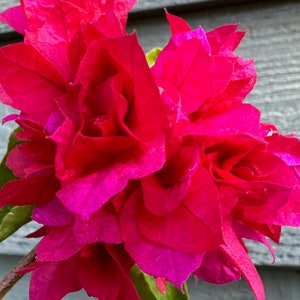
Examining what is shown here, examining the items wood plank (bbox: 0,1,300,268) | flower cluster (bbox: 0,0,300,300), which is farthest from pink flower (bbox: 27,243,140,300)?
wood plank (bbox: 0,1,300,268)

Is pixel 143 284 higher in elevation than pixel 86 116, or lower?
lower

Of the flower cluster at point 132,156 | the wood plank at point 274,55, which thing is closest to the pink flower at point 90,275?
the flower cluster at point 132,156

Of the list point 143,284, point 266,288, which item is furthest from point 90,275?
point 266,288

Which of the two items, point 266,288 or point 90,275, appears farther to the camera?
point 266,288

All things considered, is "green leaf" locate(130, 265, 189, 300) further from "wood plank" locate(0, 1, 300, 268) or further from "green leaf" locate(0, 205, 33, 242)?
"wood plank" locate(0, 1, 300, 268)

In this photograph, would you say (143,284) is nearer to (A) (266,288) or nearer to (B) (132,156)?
(B) (132,156)

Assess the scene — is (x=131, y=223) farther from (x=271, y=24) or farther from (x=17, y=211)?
(x=271, y=24)

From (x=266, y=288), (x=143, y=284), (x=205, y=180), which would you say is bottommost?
(x=266, y=288)

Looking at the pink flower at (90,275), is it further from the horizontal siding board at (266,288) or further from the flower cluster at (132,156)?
the horizontal siding board at (266,288)

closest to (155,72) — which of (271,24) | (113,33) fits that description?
(113,33)
